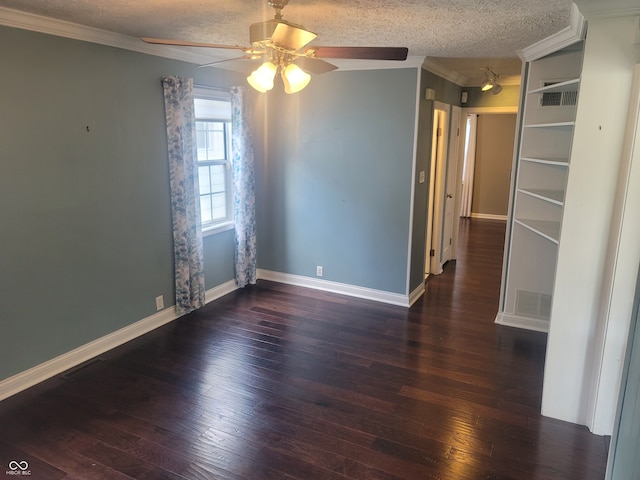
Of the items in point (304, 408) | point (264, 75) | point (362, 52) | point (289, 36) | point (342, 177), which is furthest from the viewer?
point (342, 177)

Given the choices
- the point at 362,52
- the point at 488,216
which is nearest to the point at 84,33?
the point at 362,52

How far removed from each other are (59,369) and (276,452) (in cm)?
184

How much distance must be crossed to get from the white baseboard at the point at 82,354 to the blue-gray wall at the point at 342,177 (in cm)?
168

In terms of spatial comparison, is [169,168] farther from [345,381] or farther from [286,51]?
[345,381]

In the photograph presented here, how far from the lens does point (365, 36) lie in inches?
125

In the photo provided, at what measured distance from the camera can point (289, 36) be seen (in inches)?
84.1

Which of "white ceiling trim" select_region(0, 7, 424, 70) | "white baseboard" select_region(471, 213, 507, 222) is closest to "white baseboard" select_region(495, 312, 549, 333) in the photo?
"white ceiling trim" select_region(0, 7, 424, 70)

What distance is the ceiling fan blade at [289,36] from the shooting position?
2062 millimetres

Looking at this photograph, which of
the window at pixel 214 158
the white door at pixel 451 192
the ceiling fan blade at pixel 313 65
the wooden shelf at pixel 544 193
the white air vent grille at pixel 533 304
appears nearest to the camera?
the ceiling fan blade at pixel 313 65

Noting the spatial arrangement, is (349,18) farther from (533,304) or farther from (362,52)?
(533,304)

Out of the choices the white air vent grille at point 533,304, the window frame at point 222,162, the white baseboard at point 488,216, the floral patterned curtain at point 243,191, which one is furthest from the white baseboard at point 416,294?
the white baseboard at point 488,216

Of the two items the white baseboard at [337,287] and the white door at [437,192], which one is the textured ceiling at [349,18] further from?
the white baseboard at [337,287]

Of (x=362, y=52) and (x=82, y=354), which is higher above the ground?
(x=362, y=52)

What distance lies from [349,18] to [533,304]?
301 cm
